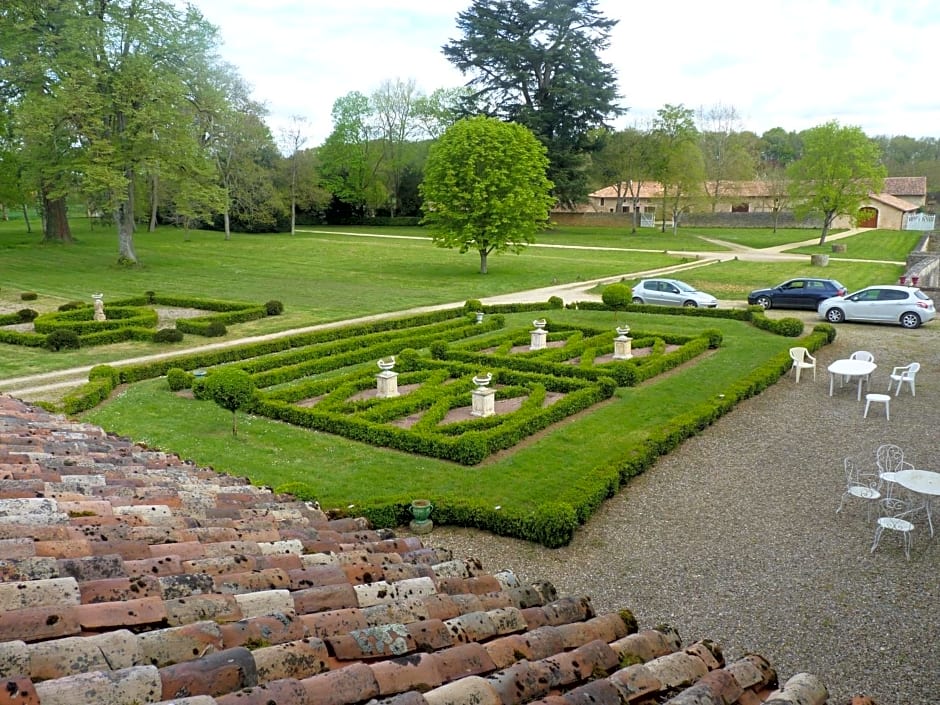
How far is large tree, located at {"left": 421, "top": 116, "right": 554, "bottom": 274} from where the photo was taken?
124ft

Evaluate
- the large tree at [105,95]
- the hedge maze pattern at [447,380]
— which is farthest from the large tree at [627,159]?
the hedge maze pattern at [447,380]

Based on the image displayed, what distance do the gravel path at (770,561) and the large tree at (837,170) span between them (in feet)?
Result: 145

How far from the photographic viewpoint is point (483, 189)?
124 feet

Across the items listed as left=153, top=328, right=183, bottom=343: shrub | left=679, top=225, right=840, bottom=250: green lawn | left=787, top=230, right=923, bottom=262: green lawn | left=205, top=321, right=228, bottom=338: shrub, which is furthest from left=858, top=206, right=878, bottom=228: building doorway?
left=153, top=328, right=183, bottom=343: shrub

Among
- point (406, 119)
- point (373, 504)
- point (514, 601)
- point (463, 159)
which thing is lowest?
point (373, 504)

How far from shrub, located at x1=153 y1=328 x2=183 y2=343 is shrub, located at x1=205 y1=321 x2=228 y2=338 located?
1061 millimetres

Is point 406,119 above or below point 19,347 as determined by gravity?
above

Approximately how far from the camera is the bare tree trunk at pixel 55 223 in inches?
2009

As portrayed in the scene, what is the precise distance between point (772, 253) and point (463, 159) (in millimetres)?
25325

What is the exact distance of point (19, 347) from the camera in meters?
21.8

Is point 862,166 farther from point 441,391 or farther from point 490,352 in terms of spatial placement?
point 441,391

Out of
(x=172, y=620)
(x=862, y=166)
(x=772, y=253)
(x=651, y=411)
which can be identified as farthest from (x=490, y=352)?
(x=862, y=166)

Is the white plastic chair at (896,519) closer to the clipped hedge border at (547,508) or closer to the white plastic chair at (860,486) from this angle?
the white plastic chair at (860,486)

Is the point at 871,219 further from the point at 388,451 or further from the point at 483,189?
the point at 388,451
